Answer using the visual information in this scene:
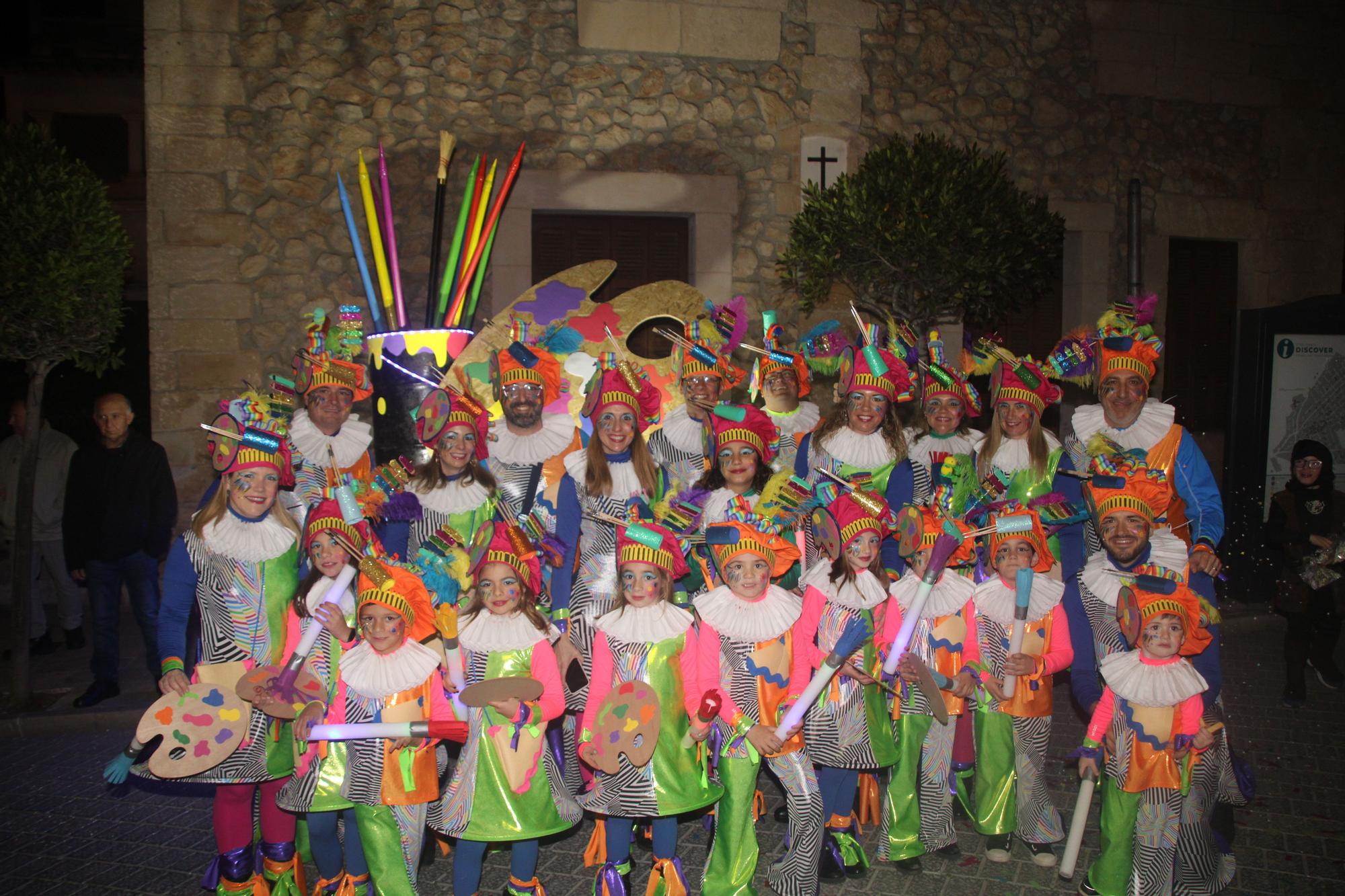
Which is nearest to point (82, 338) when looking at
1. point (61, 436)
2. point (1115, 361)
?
point (61, 436)

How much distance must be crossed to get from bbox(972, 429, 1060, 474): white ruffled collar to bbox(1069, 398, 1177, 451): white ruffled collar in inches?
8.2

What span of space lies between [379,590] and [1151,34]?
9.65m

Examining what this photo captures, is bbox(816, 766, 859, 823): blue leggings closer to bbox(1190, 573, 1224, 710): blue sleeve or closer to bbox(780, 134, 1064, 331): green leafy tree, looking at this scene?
bbox(1190, 573, 1224, 710): blue sleeve

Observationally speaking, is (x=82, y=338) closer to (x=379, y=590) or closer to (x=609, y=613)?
(x=379, y=590)

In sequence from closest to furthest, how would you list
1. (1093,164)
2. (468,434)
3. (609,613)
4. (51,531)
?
1. (609,613)
2. (468,434)
3. (51,531)
4. (1093,164)

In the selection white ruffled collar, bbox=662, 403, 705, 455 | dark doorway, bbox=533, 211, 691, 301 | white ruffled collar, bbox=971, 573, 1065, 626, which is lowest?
white ruffled collar, bbox=971, 573, 1065, 626

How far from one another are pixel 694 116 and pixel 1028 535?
233 inches

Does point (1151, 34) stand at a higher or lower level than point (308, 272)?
higher

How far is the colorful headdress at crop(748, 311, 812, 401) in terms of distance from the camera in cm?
574

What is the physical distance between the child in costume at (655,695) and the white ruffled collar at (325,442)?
1.80m

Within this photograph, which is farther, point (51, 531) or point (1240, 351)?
point (1240, 351)

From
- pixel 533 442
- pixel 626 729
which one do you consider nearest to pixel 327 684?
pixel 626 729

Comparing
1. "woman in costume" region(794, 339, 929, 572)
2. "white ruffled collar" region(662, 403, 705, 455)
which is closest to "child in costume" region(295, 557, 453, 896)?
"white ruffled collar" region(662, 403, 705, 455)

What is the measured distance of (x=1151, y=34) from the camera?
9.98 meters
